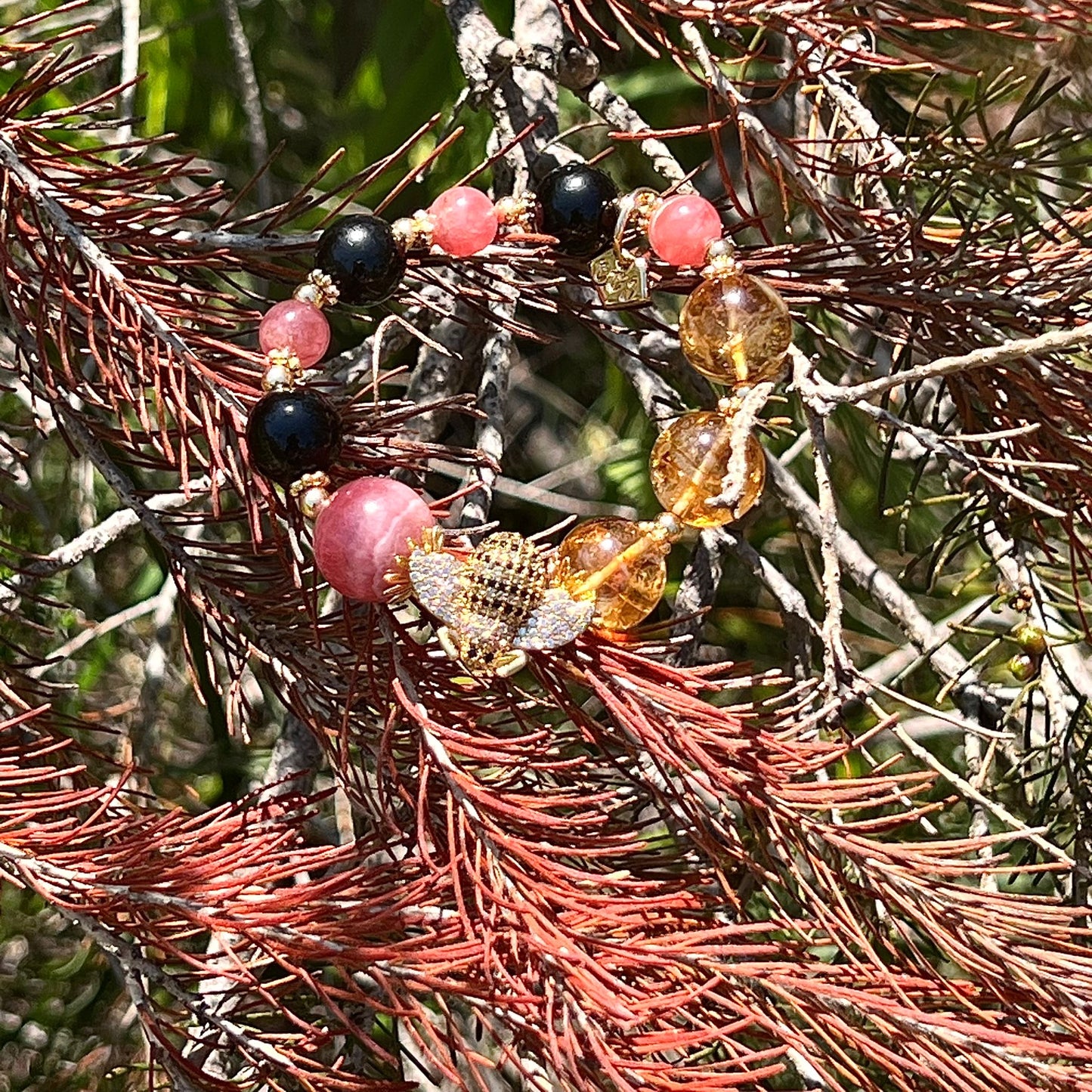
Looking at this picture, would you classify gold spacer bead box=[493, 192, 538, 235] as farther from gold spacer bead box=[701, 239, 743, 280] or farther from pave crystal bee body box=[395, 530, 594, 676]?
pave crystal bee body box=[395, 530, 594, 676]

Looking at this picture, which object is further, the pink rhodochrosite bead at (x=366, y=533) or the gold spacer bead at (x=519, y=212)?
the gold spacer bead at (x=519, y=212)

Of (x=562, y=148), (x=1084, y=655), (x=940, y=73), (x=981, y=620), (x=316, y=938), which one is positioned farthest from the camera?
(x=981, y=620)

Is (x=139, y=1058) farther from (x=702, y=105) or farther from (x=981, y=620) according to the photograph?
(x=702, y=105)

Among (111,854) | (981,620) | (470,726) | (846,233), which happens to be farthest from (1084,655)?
(111,854)

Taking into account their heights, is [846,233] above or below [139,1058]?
above

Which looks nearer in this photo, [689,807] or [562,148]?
[689,807]

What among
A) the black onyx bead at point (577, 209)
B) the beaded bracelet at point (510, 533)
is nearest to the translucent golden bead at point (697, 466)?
the beaded bracelet at point (510, 533)

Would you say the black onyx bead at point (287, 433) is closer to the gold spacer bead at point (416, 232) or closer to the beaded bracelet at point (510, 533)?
the beaded bracelet at point (510, 533)
